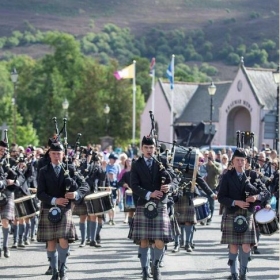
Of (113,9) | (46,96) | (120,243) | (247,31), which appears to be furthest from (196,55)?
(120,243)

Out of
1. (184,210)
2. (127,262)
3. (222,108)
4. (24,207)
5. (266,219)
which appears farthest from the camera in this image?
(222,108)

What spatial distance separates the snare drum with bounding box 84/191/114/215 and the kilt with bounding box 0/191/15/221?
4.73ft

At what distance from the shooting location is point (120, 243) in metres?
14.6

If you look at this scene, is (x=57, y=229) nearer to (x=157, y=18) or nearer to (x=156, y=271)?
(x=156, y=271)

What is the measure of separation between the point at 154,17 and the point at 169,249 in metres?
174

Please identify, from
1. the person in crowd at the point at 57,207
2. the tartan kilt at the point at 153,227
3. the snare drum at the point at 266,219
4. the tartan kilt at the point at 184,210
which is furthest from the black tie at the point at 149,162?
the tartan kilt at the point at 184,210

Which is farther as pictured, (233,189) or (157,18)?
(157,18)

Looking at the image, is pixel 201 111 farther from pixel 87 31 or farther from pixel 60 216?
pixel 87 31

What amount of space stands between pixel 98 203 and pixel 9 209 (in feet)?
5.63

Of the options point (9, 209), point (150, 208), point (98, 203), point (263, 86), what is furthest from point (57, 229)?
point (263, 86)

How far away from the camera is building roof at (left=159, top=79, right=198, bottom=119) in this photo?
59.9 m

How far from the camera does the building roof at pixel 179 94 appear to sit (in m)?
59.9

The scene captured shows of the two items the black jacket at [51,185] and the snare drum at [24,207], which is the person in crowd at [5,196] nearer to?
the snare drum at [24,207]

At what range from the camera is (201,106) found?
5991cm
